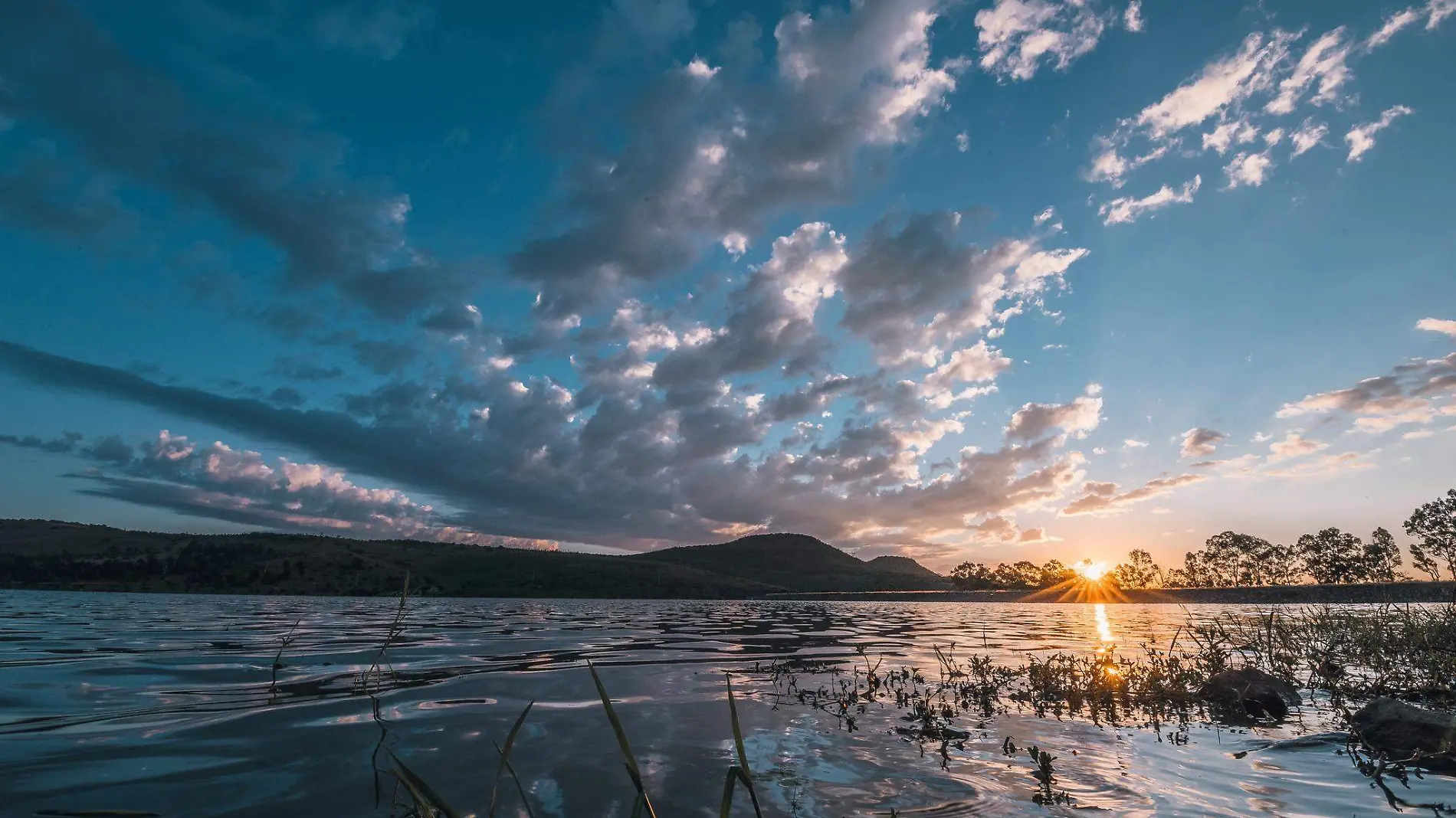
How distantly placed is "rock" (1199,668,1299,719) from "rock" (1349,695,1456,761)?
235 cm

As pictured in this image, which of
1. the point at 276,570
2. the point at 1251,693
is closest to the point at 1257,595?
the point at 1251,693

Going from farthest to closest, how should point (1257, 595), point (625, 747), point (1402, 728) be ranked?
point (1257, 595)
point (1402, 728)
point (625, 747)

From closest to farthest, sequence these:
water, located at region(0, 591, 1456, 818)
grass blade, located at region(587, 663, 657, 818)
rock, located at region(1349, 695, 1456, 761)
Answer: grass blade, located at region(587, 663, 657, 818)
water, located at region(0, 591, 1456, 818)
rock, located at region(1349, 695, 1456, 761)

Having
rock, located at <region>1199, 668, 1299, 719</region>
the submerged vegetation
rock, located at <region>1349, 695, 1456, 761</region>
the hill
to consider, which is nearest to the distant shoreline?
the hill

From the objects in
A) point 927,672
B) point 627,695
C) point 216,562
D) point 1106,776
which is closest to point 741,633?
point 927,672

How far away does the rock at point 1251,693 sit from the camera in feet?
37.3

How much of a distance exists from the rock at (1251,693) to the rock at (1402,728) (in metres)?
2.35

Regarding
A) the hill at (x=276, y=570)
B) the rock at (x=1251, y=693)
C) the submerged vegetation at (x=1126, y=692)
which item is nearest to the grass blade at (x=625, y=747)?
the submerged vegetation at (x=1126, y=692)

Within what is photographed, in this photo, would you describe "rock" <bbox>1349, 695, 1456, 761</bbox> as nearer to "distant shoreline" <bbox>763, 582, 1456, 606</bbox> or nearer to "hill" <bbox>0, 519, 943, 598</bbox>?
"distant shoreline" <bbox>763, 582, 1456, 606</bbox>

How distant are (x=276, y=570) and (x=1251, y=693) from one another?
180 metres

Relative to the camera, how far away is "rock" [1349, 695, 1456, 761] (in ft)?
25.3

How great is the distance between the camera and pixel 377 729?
342 inches

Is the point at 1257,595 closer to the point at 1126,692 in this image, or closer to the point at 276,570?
the point at 1126,692

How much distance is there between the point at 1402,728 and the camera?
27.0ft
